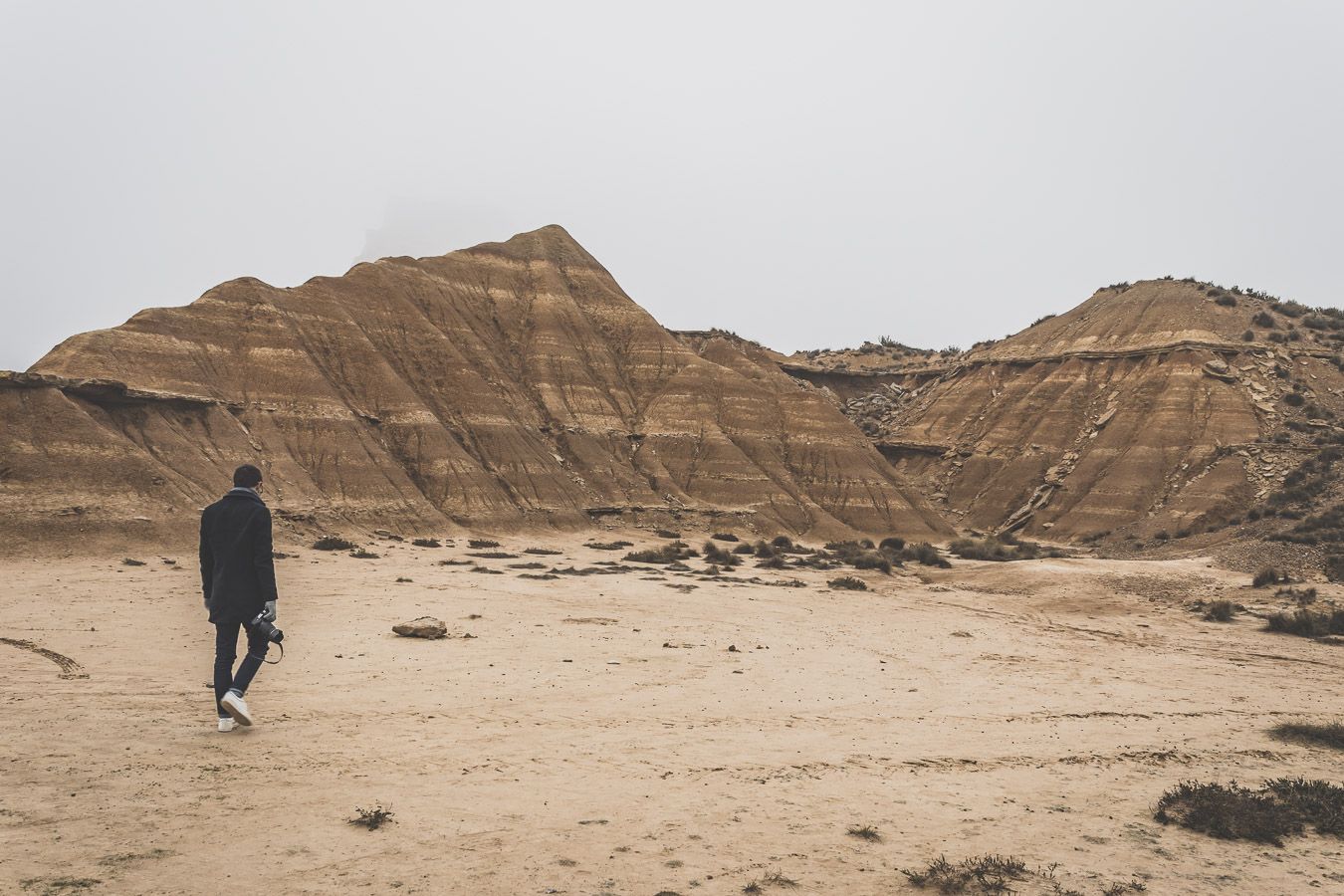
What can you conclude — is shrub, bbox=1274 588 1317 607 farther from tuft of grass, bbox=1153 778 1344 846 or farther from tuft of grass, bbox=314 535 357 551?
tuft of grass, bbox=314 535 357 551

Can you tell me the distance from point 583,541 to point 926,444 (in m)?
34.9

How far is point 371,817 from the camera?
19.4 ft

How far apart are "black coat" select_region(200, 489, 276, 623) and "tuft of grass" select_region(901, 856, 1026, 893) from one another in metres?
6.15

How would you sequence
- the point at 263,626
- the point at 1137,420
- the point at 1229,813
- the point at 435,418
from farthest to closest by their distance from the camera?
the point at 1137,420, the point at 435,418, the point at 263,626, the point at 1229,813

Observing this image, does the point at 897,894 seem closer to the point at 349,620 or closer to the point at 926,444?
the point at 349,620

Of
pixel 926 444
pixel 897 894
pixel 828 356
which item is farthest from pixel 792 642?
pixel 828 356

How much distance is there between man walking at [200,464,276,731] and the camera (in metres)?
7.92

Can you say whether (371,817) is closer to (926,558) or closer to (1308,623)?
(1308,623)

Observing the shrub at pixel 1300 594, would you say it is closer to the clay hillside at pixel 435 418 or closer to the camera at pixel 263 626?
the camera at pixel 263 626

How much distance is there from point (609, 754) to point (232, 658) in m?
3.73

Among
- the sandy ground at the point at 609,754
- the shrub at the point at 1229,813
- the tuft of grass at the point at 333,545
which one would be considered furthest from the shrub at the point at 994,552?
the shrub at the point at 1229,813

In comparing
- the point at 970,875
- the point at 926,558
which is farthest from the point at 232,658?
the point at 926,558

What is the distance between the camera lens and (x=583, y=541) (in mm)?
39781

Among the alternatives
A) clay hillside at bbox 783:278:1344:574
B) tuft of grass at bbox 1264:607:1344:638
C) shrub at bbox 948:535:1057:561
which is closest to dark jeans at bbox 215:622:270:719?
tuft of grass at bbox 1264:607:1344:638
